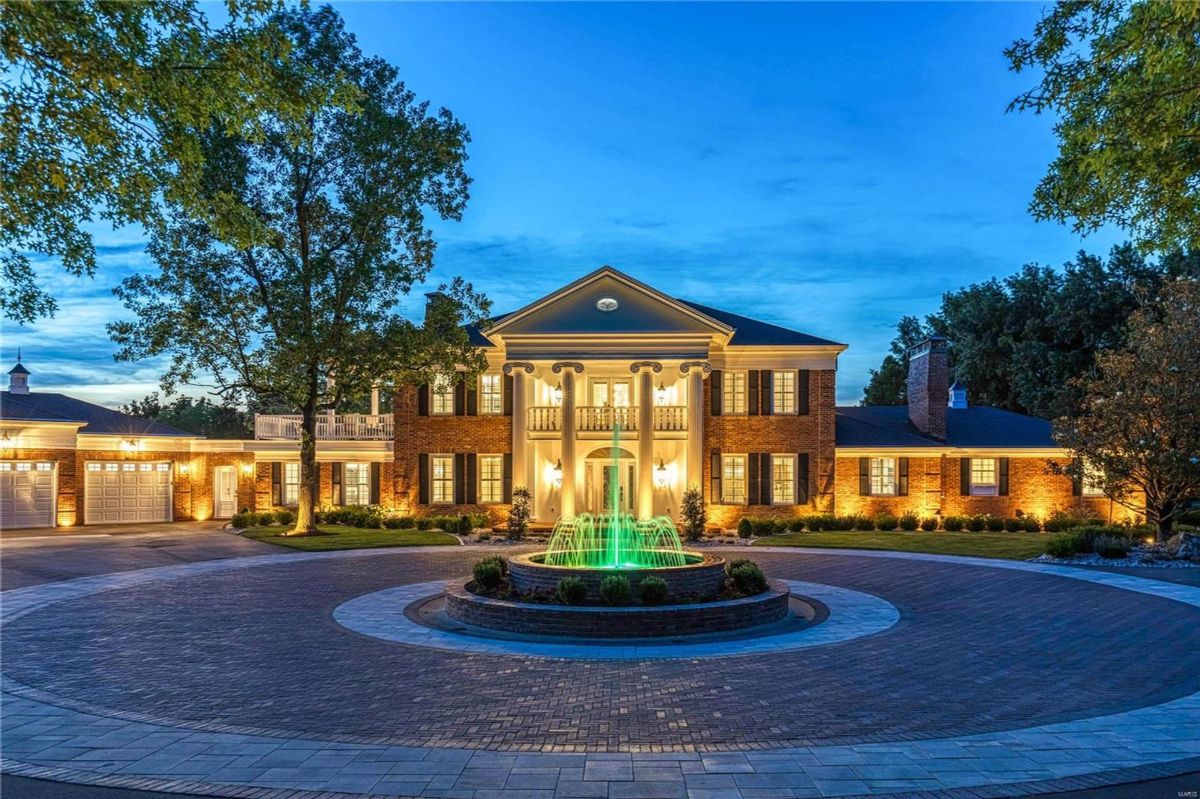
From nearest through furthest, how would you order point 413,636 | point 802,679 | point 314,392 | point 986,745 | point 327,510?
point 986,745 < point 802,679 < point 413,636 < point 314,392 < point 327,510

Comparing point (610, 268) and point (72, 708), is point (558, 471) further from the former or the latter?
point (72, 708)

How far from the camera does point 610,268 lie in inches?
1076

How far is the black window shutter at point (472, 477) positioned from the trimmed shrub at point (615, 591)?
58.6ft

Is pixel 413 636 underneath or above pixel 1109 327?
underneath

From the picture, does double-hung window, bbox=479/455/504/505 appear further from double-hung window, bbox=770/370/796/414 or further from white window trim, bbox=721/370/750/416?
double-hung window, bbox=770/370/796/414

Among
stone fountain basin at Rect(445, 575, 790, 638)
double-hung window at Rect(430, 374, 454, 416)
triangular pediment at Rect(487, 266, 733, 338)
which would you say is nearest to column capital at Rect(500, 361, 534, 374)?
triangular pediment at Rect(487, 266, 733, 338)

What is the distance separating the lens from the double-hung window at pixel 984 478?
28.8 metres

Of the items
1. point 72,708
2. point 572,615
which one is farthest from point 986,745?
point 72,708

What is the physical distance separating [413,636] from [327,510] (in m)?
20.4

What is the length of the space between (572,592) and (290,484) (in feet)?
76.5

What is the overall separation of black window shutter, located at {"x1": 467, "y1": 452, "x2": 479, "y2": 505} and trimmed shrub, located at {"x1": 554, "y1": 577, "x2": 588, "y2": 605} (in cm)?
1762

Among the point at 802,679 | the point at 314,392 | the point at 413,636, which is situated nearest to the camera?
the point at 802,679

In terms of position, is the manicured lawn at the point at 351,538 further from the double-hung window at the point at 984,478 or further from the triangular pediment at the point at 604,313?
the double-hung window at the point at 984,478

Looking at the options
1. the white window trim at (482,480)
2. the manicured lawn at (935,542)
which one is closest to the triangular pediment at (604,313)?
the white window trim at (482,480)
